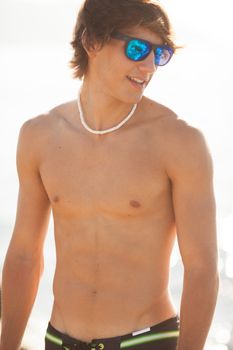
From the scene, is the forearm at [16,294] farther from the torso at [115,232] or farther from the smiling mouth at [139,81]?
the smiling mouth at [139,81]

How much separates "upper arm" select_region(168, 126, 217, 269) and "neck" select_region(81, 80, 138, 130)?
0.45m

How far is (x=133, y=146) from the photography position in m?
4.75

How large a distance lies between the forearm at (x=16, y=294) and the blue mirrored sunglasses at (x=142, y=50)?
1.15 metres

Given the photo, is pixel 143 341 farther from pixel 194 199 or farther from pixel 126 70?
pixel 126 70

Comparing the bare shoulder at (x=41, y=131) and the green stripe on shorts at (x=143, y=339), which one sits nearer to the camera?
the green stripe on shorts at (x=143, y=339)

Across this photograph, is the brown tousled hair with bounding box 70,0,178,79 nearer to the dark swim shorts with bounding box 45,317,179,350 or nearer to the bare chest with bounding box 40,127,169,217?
the bare chest with bounding box 40,127,169,217

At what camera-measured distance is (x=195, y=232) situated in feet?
14.6

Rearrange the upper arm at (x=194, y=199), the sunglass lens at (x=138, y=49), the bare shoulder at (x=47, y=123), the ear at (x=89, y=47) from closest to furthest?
the upper arm at (x=194, y=199)
the sunglass lens at (x=138, y=49)
the ear at (x=89, y=47)
the bare shoulder at (x=47, y=123)

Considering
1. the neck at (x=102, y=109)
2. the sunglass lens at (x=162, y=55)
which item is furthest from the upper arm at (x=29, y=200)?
the sunglass lens at (x=162, y=55)

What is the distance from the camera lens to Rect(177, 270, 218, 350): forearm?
4.47 meters

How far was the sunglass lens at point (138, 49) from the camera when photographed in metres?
4.56

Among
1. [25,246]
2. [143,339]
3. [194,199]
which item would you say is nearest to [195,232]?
[194,199]

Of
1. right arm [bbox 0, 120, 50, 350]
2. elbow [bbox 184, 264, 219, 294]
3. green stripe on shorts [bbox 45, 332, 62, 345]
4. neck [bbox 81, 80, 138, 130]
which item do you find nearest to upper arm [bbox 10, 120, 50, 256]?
right arm [bbox 0, 120, 50, 350]

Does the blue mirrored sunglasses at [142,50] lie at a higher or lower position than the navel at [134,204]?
higher
